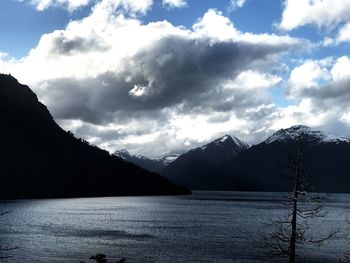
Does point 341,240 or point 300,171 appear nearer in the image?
point 300,171

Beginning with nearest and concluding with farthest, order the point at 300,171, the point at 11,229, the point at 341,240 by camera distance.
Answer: the point at 300,171, the point at 341,240, the point at 11,229

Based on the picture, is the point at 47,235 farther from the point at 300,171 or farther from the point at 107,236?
Result: the point at 300,171

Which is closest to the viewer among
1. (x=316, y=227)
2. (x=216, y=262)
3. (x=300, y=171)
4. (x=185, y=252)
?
(x=300, y=171)

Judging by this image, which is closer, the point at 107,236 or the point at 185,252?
the point at 185,252

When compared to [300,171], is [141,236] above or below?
below

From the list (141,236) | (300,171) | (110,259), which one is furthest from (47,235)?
(300,171)

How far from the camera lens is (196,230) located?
540ft

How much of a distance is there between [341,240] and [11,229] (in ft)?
342

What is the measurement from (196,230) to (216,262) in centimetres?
6204

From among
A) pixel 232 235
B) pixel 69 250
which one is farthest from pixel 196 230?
pixel 69 250

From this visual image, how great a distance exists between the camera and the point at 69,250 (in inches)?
4542

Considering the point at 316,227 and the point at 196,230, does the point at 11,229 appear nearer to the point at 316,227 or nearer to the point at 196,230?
the point at 196,230

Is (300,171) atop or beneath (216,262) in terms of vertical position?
atop

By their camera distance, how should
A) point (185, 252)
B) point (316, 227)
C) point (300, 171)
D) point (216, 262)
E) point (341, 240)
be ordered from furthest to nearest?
point (316, 227)
point (341, 240)
point (185, 252)
point (216, 262)
point (300, 171)
